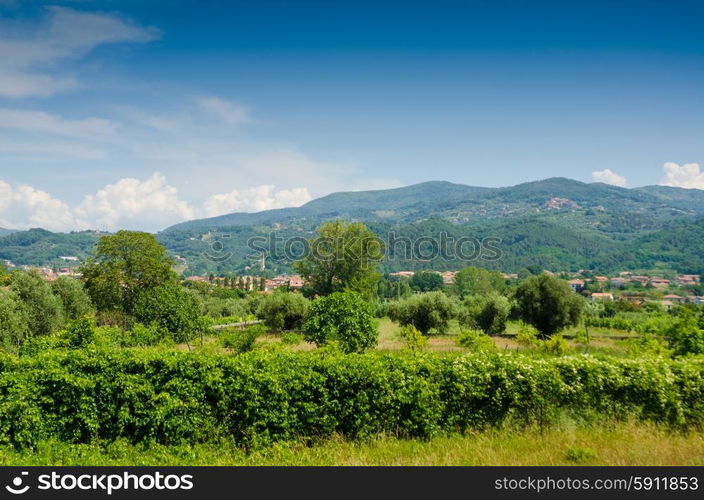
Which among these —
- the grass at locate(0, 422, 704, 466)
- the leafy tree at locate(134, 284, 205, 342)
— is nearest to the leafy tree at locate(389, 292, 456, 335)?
the leafy tree at locate(134, 284, 205, 342)

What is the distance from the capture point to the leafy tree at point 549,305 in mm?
32500

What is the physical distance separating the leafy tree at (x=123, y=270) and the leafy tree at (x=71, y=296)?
356cm

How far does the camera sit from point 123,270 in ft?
113

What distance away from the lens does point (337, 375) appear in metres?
9.40

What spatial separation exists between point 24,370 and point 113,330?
1491cm

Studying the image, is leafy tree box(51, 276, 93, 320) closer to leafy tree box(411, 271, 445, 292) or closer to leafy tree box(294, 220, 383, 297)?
leafy tree box(294, 220, 383, 297)

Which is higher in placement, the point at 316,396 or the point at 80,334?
the point at 316,396

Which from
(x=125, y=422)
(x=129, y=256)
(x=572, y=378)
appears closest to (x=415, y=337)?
(x=572, y=378)

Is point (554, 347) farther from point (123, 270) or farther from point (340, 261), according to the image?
point (123, 270)

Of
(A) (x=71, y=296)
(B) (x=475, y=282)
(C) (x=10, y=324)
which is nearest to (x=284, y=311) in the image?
(A) (x=71, y=296)

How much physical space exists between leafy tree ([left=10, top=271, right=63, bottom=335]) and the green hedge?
25.5 metres

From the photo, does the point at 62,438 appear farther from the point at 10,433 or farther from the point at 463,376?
the point at 463,376

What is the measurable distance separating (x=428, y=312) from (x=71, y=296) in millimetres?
32450
